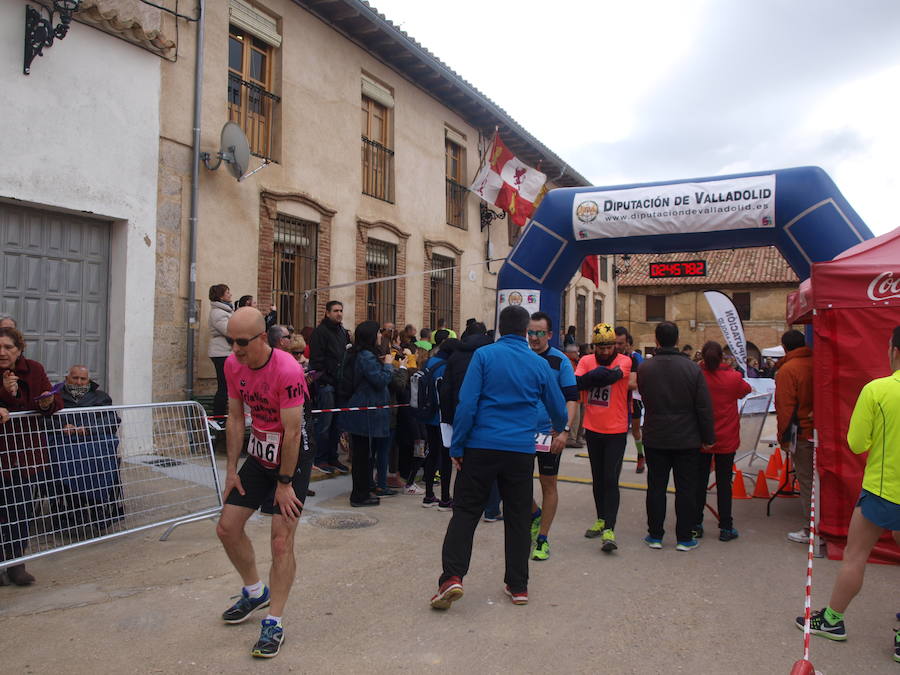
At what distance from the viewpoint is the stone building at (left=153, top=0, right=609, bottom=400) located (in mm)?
9203

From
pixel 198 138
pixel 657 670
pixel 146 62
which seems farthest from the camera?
pixel 198 138

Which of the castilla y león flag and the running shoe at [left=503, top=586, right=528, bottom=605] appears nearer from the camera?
the running shoe at [left=503, top=586, right=528, bottom=605]

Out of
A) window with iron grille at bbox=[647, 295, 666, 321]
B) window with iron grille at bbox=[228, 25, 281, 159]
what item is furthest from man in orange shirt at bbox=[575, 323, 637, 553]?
window with iron grille at bbox=[647, 295, 666, 321]

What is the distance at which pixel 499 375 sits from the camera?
4371 millimetres

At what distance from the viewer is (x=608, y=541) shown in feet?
18.1

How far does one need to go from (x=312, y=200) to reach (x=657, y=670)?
9417 millimetres

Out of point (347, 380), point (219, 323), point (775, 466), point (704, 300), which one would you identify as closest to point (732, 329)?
point (775, 466)

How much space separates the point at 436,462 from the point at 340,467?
1690 millimetres

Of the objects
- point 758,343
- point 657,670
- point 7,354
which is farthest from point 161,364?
point 758,343

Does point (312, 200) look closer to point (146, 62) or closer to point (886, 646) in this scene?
point (146, 62)

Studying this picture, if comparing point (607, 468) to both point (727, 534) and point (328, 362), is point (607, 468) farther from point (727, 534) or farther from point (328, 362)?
point (328, 362)

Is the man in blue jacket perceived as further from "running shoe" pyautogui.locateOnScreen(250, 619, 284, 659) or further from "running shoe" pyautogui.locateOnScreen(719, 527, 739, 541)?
"running shoe" pyautogui.locateOnScreen(719, 527, 739, 541)

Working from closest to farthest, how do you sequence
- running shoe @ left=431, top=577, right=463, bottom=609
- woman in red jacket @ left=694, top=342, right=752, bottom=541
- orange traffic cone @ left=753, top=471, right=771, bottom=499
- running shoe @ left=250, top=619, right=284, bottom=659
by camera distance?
running shoe @ left=250, top=619, right=284, bottom=659, running shoe @ left=431, top=577, right=463, bottom=609, woman in red jacket @ left=694, top=342, right=752, bottom=541, orange traffic cone @ left=753, top=471, right=771, bottom=499

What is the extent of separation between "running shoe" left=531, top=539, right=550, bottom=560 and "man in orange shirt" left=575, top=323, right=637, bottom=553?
552 millimetres
